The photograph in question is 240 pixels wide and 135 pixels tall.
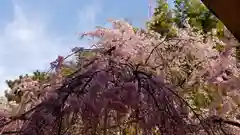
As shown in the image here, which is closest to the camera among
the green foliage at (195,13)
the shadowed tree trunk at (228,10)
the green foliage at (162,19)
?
the shadowed tree trunk at (228,10)

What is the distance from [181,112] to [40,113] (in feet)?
2.65

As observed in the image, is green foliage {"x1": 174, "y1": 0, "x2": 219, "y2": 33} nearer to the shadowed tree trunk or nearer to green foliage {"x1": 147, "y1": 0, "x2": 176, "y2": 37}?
green foliage {"x1": 147, "y1": 0, "x2": 176, "y2": 37}

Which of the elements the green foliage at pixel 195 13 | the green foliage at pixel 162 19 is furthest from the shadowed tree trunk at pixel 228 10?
the green foliage at pixel 195 13

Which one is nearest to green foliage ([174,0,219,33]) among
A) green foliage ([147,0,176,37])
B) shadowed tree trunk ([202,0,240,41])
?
green foliage ([147,0,176,37])

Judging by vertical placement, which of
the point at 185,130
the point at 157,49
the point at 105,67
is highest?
the point at 157,49

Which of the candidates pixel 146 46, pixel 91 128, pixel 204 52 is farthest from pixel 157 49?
pixel 91 128

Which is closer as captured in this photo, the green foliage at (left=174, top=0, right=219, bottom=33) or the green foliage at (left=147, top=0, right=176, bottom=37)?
the green foliage at (left=147, top=0, right=176, bottom=37)

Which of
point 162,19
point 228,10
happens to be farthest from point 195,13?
point 228,10

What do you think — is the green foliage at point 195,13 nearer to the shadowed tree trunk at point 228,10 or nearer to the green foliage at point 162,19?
the green foliage at point 162,19

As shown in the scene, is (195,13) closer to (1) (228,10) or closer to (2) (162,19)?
(2) (162,19)

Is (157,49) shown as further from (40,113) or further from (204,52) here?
(40,113)

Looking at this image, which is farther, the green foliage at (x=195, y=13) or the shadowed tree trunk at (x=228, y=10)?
the green foliage at (x=195, y=13)

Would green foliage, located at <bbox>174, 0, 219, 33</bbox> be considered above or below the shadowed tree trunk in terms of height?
above

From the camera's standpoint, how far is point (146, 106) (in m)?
2.35
